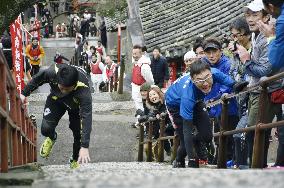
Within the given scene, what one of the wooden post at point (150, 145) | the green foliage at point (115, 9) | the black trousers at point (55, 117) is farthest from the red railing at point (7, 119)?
the green foliage at point (115, 9)

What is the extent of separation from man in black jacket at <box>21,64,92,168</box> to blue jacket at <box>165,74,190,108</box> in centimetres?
102

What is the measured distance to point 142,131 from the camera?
42.4ft

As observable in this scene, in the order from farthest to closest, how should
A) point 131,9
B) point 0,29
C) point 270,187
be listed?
1. point 131,9
2. point 0,29
3. point 270,187

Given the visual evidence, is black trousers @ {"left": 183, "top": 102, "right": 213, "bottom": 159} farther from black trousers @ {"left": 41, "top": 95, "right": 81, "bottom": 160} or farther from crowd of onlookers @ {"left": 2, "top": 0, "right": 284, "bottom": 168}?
black trousers @ {"left": 41, "top": 95, "right": 81, "bottom": 160}

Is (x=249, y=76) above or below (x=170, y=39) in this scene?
below

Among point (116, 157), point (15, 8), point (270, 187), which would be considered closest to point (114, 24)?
point (116, 157)

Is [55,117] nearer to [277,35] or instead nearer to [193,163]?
[193,163]

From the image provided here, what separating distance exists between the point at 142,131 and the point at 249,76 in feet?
18.5

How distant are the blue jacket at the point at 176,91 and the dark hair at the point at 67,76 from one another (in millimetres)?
1164

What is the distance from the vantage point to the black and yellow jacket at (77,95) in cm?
830

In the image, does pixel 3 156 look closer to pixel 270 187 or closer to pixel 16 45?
pixel 270 187

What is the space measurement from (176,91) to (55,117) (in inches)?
84.3

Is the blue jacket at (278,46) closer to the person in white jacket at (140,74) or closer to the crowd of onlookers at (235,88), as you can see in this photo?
the crowd of onlookers at (235,88)

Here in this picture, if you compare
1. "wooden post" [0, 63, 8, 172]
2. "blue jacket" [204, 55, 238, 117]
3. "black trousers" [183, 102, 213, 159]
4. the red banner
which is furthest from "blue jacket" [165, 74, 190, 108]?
the red banner
